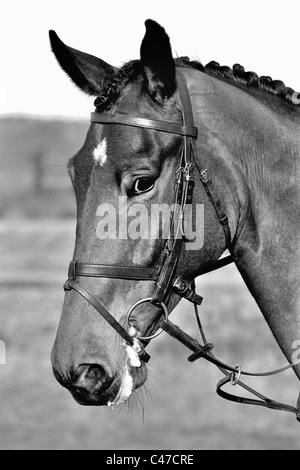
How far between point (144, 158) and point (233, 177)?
53cm

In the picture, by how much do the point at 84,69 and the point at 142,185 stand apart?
0.87 meters

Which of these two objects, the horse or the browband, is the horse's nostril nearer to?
the horse

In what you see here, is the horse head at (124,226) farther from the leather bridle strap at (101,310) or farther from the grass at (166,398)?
the grass at (166,398)

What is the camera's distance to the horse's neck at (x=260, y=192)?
12.4 feet

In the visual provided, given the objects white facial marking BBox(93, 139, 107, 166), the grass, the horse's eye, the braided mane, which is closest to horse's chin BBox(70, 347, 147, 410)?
the horse's eye

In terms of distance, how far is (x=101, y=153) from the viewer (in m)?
3.55

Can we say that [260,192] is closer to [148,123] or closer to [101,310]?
[148,123]

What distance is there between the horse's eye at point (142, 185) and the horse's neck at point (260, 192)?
0.38m

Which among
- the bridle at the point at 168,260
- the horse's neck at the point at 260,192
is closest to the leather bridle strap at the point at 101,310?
the bridle at the point at 168,260

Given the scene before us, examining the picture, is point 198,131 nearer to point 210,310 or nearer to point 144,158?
point 144,158

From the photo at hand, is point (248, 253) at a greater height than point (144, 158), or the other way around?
point (144, 158)

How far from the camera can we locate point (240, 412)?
12.2 meters

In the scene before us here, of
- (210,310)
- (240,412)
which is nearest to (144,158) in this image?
(240,412)

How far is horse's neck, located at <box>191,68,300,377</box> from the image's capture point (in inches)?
149
